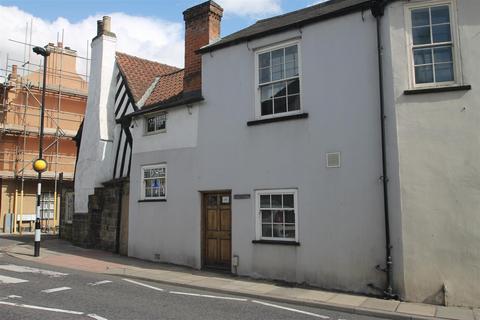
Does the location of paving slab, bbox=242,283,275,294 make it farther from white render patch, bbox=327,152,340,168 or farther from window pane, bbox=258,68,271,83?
window pane, bbox=258,68,271,83

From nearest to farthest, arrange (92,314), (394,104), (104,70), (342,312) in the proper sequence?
1. (92,314)
2. (342,312)
3. (394,104)
4. (104,70)

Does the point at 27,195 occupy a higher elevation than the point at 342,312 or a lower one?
higher

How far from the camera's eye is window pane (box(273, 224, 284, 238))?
11367 mm

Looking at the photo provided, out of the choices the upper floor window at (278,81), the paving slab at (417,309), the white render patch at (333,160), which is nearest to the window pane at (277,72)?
the upper floor window at (278,81)

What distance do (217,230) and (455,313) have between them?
661 cm

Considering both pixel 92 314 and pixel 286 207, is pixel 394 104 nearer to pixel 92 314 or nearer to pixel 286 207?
pixel 286 207

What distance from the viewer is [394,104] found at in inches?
378

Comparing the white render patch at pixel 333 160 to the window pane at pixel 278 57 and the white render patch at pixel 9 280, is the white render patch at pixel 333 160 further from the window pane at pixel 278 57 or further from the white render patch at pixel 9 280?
the white render patch at pixel 9 280

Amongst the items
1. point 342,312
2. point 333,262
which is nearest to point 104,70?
point 333,262

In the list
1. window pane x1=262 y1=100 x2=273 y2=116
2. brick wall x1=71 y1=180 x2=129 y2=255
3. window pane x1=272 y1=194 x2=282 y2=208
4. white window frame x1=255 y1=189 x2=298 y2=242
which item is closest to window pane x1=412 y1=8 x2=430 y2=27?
window pane x1=262 y1=100 x2=273 y2=116

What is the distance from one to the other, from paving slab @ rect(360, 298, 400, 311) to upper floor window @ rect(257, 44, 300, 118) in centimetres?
485

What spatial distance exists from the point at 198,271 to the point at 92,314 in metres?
5.21

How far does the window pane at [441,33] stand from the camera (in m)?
9.40

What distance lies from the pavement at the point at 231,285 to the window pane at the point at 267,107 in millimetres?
4353
